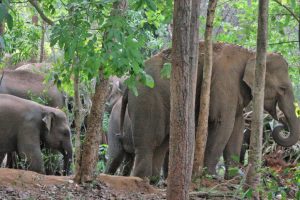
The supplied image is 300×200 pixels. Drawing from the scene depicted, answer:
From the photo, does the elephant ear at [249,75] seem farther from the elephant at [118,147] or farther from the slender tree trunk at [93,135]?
the slender tree trunk at [93,135]

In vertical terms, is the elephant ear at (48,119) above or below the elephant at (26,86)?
below

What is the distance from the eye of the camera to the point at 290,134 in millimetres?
10633

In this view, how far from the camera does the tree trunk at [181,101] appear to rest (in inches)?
219

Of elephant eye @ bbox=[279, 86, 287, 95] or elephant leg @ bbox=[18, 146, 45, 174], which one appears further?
elephant eye @ bbox=[279, 86, 287, 95]

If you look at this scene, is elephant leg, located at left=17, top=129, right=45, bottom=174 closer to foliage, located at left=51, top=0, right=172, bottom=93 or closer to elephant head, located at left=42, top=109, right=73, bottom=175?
elephant head, located at left=42, top=109, right=73, bottom=175

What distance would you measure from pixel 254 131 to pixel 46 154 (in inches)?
219

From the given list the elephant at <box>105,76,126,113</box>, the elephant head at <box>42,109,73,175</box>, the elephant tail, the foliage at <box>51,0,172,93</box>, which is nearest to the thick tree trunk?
the foliage at <box>51,0,172,93</box>

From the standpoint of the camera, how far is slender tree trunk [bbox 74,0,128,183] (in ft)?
24.7

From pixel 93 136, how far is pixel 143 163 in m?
2.25

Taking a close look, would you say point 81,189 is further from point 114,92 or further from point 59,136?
point 114,92

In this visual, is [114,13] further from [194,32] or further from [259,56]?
[259,56]

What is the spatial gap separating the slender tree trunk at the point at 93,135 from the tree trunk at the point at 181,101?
1966mm

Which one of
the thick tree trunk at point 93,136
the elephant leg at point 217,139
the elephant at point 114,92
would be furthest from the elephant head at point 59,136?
the thick tree trunk at point 93,136

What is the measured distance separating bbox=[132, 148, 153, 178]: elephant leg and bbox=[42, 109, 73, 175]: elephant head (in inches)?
72.5
